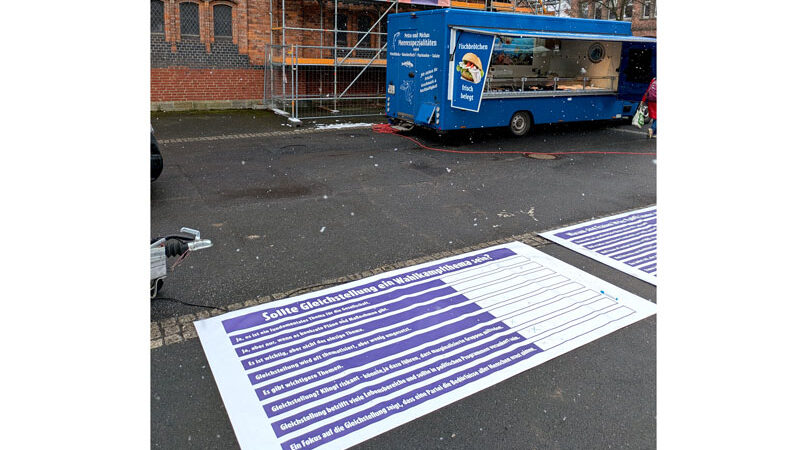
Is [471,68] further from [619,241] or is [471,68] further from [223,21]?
[223,21]

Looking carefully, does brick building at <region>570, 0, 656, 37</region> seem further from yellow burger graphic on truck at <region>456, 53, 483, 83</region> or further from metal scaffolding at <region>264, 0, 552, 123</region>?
yellow burger graphic on truck at <region>456, 53, 483, 83</region>

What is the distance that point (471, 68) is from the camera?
11352 mm

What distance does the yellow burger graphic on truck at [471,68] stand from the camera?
1132 cm

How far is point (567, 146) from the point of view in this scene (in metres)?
12.7

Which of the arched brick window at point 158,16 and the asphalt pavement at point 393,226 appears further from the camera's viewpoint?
the arched brick window at point 158,16

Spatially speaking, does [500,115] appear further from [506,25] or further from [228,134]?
[228,134]

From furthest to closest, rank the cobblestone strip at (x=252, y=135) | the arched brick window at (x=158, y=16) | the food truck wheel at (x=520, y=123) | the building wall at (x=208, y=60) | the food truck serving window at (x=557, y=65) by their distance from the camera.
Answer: the building wall at (x=208, y=60) < the arched brick window at (x=158, y=16) < the food truck serving window at (x=557, y=65) < the food truck wheel at (x=520, y=123) < the cobblestone strip at (x=252, y=135)

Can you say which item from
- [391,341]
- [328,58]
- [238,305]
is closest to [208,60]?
[328,58]

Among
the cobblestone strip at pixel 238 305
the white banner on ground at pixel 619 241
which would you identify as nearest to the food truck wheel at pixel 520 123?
the white banner on ground at pixel 619 241

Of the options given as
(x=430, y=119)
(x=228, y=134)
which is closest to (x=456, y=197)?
(x=430, y=119)

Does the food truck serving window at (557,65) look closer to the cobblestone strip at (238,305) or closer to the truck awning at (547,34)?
the truck awning at (547,34)

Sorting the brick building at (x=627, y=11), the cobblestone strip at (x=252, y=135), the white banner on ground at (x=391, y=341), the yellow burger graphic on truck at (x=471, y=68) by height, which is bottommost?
the white banner on ground at (x=391, y=341)

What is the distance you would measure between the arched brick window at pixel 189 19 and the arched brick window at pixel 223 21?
20.9 inches

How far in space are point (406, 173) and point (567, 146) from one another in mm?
4768
